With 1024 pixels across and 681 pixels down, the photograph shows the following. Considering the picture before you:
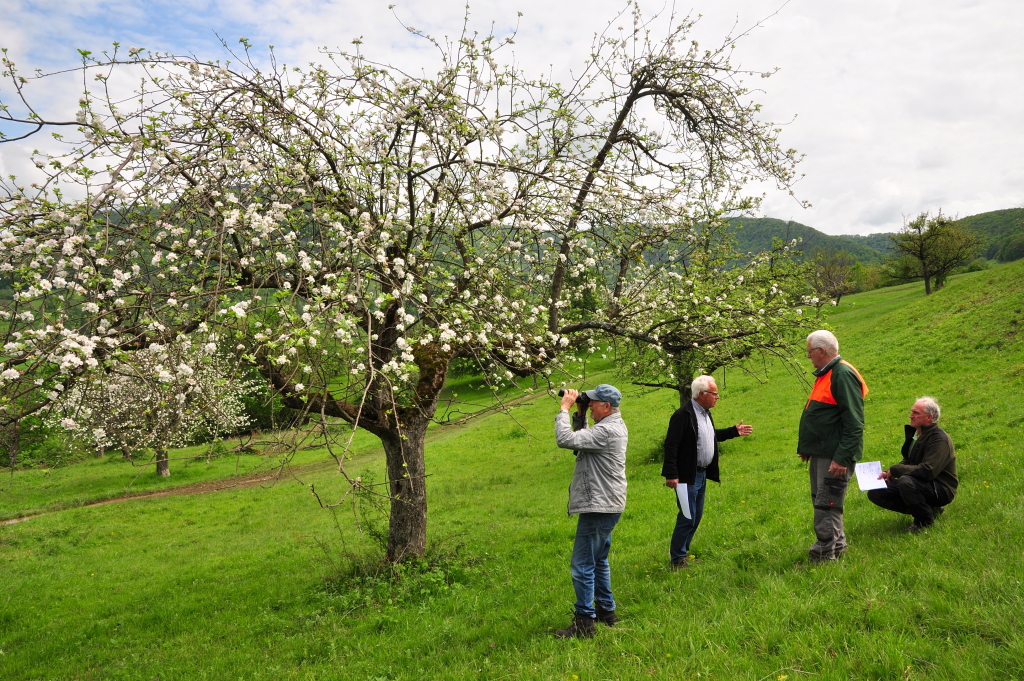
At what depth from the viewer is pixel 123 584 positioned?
11.3m

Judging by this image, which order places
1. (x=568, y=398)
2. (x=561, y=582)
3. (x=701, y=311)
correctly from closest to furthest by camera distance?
1. (x=568, y=398)
2. (x=561, y=582)
3. (x=701, y=311)

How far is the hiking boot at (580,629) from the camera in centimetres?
506

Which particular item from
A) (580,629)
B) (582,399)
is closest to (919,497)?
(582,399)

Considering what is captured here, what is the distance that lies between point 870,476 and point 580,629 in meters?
3.52

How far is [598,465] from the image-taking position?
202 inches

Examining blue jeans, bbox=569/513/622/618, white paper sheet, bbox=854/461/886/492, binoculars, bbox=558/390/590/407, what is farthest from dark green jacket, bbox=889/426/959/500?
binoculars, bbox=558/390/590/407

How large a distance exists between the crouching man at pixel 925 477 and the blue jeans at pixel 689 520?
1890mm

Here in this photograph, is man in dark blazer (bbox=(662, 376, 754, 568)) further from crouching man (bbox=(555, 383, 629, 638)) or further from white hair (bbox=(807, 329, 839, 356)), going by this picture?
white hair (bbox=(807, 329, 839, 356))

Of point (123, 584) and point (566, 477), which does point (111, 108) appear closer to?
point (123, 584)

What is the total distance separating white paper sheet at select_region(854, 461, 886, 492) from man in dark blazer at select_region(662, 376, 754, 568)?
115cm

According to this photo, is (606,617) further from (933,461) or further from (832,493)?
(933,461)

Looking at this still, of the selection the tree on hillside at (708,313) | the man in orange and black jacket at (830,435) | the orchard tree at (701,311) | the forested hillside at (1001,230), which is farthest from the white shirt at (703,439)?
the forested hillside at (1001,230)

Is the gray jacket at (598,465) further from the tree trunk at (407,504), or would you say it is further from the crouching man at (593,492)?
the tree trunk at (407,504)

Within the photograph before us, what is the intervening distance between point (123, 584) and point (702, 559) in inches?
465
